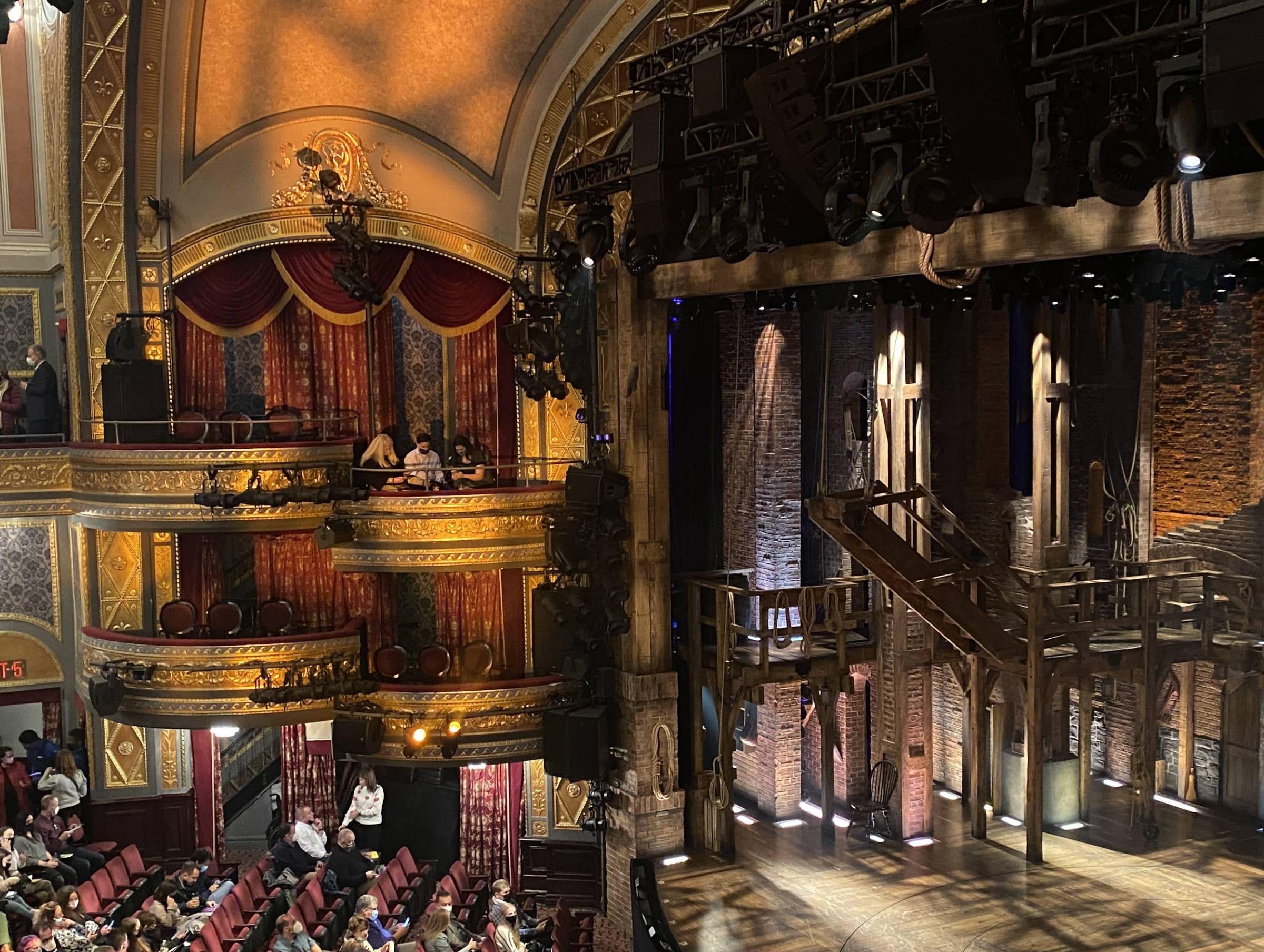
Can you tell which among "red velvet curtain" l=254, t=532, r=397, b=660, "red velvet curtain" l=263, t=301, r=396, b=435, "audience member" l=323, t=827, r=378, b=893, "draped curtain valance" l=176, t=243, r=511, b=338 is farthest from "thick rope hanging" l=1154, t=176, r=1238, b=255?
"red velvet curtain" l=254, t=532, r=397, b=660

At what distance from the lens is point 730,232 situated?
9133 millimetres

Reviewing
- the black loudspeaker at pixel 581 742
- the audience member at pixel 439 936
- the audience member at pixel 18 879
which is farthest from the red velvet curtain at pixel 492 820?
the audience member at pixel 18 879

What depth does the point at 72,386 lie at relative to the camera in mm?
14648

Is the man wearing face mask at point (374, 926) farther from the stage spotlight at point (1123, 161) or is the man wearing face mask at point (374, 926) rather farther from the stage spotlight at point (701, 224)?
the stage spotlight at point (1123, 161)

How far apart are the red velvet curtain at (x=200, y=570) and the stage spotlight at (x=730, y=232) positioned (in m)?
7.81

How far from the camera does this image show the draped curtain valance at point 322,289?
47.7ft

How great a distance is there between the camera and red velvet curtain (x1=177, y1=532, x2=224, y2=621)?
14648mm

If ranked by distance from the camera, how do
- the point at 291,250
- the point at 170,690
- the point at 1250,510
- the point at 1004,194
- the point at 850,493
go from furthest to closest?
1. the point at 291,250
2. the point at 170,690
3. the point at 1250,510
4. the point at 850,493
5. the point at 1004,194

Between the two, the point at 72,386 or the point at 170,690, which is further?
the point at 72,386

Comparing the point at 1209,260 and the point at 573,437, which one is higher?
the point at 1209,260

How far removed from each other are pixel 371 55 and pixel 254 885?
822cm

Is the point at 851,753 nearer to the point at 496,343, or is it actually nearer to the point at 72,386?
the point at 496,343

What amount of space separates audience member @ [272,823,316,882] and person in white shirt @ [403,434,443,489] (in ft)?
12.1

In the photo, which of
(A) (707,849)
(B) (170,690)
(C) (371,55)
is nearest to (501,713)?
(A) (707,849)
